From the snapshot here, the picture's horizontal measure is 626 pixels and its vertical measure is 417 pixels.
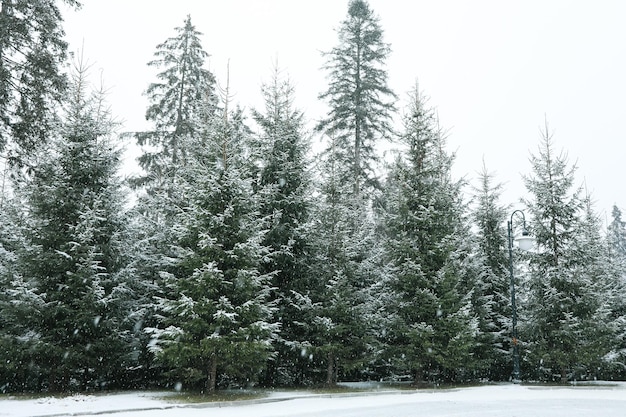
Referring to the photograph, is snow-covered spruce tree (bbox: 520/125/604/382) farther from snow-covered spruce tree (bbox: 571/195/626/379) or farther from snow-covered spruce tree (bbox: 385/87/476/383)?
snow-covered spruce tree (bbox: 385/87/476/383)

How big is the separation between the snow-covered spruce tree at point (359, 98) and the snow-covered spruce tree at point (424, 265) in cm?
662

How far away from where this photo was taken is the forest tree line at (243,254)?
47.9ft

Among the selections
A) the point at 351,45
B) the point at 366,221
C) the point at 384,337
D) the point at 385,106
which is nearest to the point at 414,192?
the point at 366,221

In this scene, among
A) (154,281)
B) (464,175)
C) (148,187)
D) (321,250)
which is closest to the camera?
(154,281)

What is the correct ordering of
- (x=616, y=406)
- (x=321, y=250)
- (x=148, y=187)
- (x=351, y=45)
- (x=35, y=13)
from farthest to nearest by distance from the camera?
(x=351, y=45) < (x=148, y=187) < (x=321, y=250) < (x=35, y=13) < (x=616, y=406)

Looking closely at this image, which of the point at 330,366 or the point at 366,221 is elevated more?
the point at 366,221

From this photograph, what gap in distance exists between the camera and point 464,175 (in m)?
24.8

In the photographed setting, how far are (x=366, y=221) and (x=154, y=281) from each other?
29.3 ft

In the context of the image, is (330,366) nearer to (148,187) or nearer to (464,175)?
(464,175)

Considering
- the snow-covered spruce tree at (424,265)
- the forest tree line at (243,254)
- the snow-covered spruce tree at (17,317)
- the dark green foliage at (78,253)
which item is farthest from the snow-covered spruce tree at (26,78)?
the snow-covered spruce tree at (424,265)

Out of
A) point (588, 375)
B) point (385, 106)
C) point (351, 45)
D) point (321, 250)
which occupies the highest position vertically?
point (351, 45)

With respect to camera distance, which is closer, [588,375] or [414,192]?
[414,192]

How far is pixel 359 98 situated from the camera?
29297mm

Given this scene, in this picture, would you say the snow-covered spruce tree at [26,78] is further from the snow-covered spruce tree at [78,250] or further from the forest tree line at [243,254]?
the snow-covered spruce tree at [78,250]
